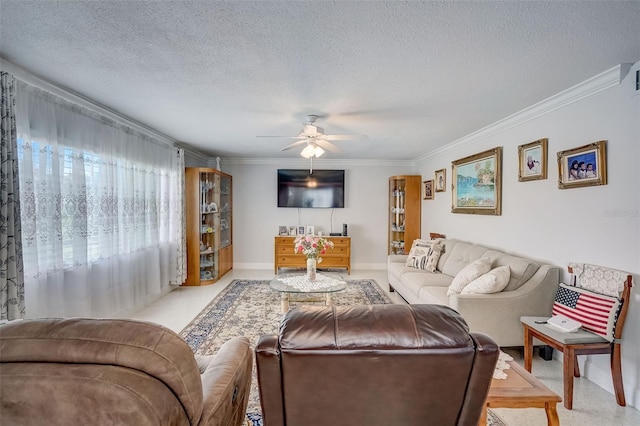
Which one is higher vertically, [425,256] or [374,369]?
[374,369]

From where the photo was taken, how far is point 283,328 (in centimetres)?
103

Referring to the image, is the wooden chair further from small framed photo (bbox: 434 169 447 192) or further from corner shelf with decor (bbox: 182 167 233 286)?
corner shelf with decor (bbox: 182 167 233 286)

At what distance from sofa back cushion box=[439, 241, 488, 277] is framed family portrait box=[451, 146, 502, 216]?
473 mm

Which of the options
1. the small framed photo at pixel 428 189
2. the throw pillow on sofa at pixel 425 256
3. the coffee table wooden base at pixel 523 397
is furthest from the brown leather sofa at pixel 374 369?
the small framed photo at pixel 428 189

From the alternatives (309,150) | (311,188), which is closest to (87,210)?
(309,150)

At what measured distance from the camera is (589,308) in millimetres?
2211

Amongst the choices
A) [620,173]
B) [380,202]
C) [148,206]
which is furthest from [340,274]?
[620,173]

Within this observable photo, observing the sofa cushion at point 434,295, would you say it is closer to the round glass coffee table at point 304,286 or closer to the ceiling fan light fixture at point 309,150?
the round glass coffee table at point 304,286

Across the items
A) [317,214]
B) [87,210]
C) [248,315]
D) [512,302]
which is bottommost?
[248,315]

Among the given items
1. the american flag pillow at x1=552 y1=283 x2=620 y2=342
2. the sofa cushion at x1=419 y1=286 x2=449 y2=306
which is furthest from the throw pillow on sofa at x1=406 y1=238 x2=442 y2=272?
the american flag pillow at x1=552 y1=283 x2=620 y2=342

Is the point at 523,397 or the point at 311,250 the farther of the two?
the point at 311,250

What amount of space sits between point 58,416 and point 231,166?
19.1 feet

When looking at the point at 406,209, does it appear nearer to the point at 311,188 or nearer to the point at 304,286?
the point at 311,188

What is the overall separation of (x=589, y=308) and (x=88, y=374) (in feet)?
9.75
